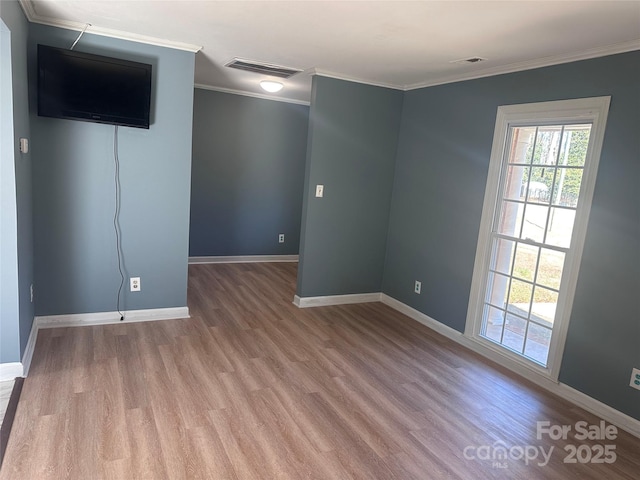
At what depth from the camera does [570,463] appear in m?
2.41

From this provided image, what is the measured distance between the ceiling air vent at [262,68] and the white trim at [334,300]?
232cm

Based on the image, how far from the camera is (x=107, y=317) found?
12.2ft

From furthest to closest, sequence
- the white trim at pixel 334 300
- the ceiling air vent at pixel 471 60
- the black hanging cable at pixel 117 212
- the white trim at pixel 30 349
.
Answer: the white trim at pixel 334 300, the black hanging cable at pixel 117 212, the ceiling air vent at pixel 471 60, the white trim at pixel 30 349

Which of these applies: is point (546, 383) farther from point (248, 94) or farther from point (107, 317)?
point (248, 94)

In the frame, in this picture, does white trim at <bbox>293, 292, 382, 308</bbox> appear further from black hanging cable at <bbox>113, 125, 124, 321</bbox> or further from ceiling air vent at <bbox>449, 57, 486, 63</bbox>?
ceiling air vent at <bbox>449, 57, 486, 63</bbox>

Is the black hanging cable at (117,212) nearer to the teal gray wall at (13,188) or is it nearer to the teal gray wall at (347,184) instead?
the teal gray wall at (13,188)

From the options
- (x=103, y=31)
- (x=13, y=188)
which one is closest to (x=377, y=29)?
(x=103, y=31)

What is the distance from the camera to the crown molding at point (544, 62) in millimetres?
2721

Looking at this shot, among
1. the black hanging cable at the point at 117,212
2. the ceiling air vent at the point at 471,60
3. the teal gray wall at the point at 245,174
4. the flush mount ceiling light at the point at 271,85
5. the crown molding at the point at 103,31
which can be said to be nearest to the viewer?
the crown molding at the point at 103,31

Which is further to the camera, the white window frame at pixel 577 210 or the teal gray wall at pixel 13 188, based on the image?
the white window frame at pixel 577 210

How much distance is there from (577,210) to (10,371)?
392 cm

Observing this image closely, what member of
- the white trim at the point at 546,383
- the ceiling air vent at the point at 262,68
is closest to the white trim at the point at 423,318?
the white trim at the point at 546,383

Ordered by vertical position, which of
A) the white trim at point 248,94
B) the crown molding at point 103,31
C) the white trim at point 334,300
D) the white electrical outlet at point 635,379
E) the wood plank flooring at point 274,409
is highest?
the white trim at point 248,94

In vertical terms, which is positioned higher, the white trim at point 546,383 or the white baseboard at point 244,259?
the white baseboard at point 244,259
